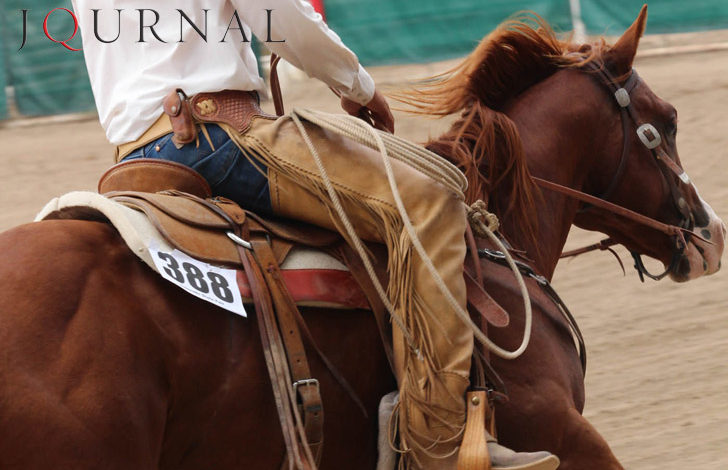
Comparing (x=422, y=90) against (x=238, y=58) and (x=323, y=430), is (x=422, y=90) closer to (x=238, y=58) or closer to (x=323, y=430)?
(x=238, y=58)

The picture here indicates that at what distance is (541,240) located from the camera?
371cm

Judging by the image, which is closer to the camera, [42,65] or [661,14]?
[42,65]

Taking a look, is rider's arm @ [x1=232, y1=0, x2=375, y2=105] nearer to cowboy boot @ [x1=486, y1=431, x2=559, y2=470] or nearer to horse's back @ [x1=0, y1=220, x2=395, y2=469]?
horse's back @ [x1=0, y1=220, x2=395, y2=469]

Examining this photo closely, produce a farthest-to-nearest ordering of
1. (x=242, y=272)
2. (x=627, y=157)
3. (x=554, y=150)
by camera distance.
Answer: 1. (x=627, y=157)
2. (x=554, y=150)
3. (x=242, y=272)

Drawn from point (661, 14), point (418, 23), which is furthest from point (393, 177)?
point (661, 14)

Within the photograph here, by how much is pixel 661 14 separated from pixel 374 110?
837cm

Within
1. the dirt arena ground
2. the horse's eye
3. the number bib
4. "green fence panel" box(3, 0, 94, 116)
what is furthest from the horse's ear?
"green fence panel" box(3, 0, 94, 116)

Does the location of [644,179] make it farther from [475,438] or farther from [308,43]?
[308,43]

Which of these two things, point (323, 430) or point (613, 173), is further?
point (613, 173)

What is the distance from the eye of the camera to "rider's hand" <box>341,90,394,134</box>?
3400 millimetres

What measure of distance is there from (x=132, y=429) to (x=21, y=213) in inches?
238

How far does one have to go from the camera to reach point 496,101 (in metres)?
3.83

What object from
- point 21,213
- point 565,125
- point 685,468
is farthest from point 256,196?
point 21,213

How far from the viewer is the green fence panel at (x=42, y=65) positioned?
1046 centimetres
